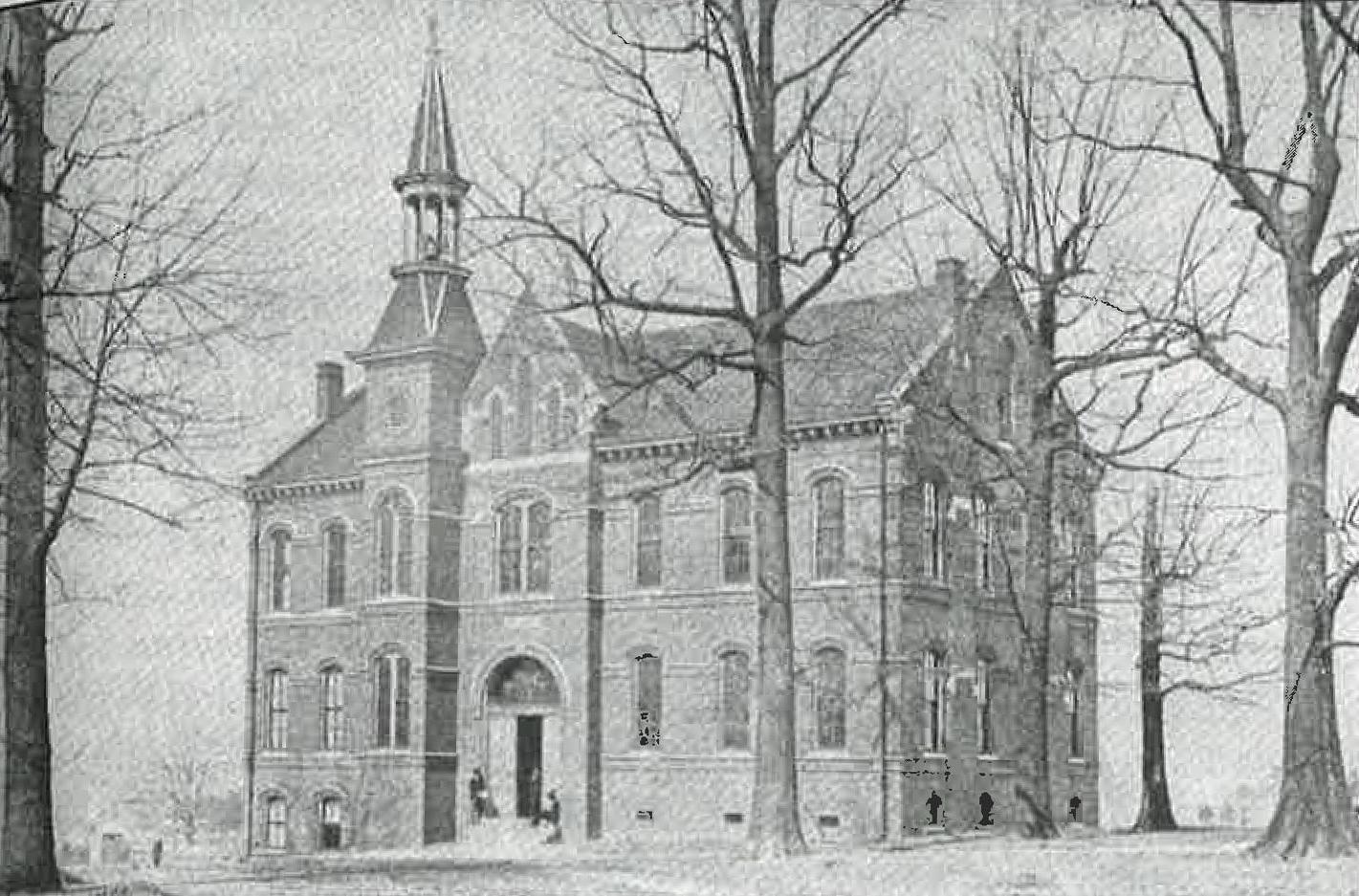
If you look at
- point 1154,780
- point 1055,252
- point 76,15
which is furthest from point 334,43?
point 1154,780

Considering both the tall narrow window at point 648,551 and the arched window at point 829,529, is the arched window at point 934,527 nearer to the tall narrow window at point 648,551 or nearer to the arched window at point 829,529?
the arched window at point 829,529

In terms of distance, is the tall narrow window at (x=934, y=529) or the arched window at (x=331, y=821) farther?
the arched window at (x=331, y=821)

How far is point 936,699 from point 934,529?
3.00 feet

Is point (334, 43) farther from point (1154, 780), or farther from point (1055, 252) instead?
point (1154, 780)

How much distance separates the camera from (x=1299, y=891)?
20.6 ft

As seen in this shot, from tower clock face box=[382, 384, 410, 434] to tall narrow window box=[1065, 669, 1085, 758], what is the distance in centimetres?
381

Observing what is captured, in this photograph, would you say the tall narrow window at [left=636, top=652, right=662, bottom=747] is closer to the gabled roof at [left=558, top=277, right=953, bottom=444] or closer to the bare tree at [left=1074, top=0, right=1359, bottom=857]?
the gabled roof at [left=558, top=277, right=953, bottom=444]

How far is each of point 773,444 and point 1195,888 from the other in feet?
8.82

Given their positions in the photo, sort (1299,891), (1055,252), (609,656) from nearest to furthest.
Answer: (1299,891)
(1055,252)
(609,656)

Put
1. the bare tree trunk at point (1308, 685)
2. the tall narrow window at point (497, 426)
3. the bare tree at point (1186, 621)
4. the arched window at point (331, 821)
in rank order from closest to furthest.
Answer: the bare tree trunk at point (1308, 685), the bare tree at point (1186, 621), the arched window at point (331, 821), the tall narrow window at point (497, 426)

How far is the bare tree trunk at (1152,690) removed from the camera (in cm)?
688

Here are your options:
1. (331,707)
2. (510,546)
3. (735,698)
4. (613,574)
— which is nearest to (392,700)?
(331,707)

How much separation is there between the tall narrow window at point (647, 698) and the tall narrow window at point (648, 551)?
0.47 metres

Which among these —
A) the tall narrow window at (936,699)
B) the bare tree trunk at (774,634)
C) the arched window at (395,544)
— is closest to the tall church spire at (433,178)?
the arched window at (395,544)
